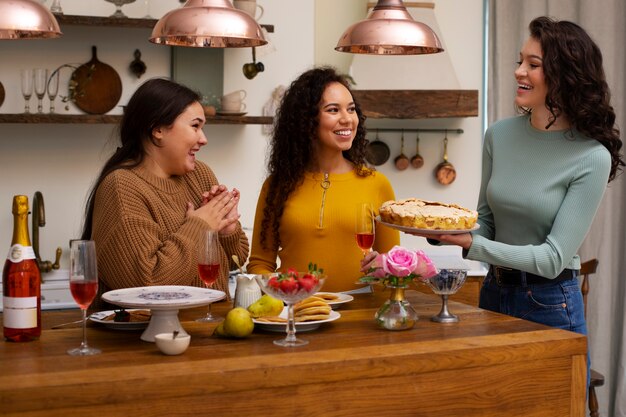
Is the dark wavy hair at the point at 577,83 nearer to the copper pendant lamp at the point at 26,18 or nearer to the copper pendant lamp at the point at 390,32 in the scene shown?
the copper pendant lamp at the point at 390,32

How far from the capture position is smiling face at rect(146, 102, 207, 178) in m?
2.85

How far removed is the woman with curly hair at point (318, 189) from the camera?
294cm

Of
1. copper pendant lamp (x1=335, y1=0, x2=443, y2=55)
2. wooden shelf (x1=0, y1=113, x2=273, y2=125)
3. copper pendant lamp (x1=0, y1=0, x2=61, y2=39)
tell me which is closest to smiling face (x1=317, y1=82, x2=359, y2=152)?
copper pendant lamp (x1=335, y1=0, x2=443, y2=55)

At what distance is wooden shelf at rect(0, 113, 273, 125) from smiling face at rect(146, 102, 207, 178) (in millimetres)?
1183

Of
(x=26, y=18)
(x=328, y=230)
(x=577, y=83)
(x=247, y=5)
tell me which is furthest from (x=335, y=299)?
(x=247, y=5)

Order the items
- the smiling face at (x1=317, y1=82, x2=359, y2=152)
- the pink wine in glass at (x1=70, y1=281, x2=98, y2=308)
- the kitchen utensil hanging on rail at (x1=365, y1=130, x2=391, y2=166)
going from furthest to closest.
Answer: the kitchen utensil hanging on rail at (x1=365, y1=130, x2=391, y2=166), the smiling face at (x1=317, y1=82, x2=359, y2=152), the pink wine in glass at (x1=70, y1=281, x2=98, y2=308)

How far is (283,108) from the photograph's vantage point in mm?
3213

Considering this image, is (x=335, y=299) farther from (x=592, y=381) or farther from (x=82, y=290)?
(x=592, y=381)

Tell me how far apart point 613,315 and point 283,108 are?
7.48 feet

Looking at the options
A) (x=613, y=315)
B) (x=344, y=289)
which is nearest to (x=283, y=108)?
(x=344, y=289)

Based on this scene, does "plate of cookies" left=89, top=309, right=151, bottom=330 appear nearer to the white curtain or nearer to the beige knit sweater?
the beige knit sweater

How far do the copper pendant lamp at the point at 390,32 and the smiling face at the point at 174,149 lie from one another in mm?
561

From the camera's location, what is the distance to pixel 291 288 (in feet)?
6.70

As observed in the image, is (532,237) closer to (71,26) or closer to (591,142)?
(591,142)
